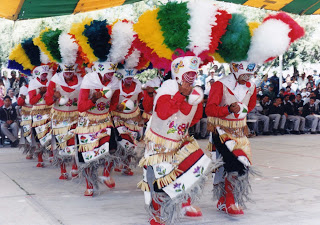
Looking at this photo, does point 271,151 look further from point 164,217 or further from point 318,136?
point 164,217

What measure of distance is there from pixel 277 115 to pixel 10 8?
7.87 m

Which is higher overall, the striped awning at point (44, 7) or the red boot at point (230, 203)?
the striped awning at point (44, 7)

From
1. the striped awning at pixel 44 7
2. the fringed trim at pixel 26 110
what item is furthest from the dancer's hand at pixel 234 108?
the striped awning at pixel 44 7

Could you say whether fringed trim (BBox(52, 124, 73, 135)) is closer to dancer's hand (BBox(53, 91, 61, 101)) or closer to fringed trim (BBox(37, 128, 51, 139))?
dancer's hand (BBox(53, 91, 61, 101))

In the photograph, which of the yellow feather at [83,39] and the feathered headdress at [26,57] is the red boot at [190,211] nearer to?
the yellow feather at [83,39]

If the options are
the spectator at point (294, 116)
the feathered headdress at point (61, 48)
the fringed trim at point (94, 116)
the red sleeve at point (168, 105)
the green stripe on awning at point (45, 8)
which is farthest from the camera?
the spectator at point (294, 116)

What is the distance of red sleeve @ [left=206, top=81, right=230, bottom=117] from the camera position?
438cm

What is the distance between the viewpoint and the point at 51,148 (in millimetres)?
7270

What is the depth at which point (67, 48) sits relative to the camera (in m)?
6.34

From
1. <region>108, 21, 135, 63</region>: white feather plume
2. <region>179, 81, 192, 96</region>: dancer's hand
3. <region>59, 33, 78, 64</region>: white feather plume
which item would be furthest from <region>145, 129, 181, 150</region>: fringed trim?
<region>59, 33, 78, 64</region>: white feather plume

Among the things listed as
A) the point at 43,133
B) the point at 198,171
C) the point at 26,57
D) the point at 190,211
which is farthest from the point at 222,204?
the point at 26,57

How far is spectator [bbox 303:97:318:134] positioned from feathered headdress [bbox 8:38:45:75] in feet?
29.4

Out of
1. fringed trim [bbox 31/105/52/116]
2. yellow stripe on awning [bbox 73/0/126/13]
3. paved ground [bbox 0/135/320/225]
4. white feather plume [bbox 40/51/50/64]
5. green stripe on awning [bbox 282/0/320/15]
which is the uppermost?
green stripe on awning [bbox 282/0/320/15]

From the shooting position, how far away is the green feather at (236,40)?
171 inches
